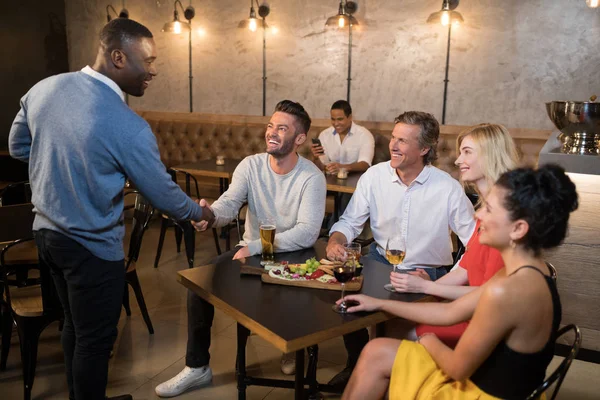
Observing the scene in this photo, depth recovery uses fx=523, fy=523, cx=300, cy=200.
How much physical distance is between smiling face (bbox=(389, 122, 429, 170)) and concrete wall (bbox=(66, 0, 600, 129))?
3288 mm

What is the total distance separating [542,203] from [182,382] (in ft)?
6.08

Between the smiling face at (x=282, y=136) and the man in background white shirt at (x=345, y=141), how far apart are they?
2373 mm

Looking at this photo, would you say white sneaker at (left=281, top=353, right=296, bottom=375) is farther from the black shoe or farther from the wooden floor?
the black shoe

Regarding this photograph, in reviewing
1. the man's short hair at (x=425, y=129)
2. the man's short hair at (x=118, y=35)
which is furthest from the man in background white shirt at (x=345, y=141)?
the man's short hair at (x=118, y=35)

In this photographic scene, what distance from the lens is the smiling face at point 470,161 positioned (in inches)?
86.5

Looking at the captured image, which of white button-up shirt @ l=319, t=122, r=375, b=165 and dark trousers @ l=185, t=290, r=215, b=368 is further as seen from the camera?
white button-up shirt @ l=319, t=122, r=375, b=165

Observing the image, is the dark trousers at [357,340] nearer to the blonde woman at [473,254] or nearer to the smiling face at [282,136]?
the blonde woman at [473,254]

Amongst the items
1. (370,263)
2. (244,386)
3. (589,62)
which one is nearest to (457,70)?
(589,62)

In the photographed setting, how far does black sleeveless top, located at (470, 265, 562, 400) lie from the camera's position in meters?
1.43

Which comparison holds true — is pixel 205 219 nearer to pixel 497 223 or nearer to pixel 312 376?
pixel 312 376

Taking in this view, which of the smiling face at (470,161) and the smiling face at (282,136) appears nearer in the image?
the smiling face at (470,161)

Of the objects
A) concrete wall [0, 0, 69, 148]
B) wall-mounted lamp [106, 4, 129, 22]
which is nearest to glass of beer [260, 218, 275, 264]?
concrete wall [0, 0, 69, 148]

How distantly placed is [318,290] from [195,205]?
73cm

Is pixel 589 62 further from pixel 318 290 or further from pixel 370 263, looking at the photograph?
pixel 318 290
